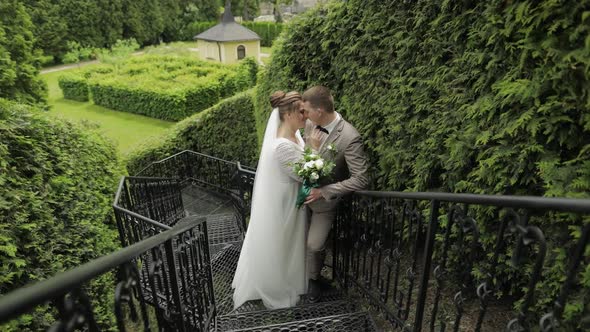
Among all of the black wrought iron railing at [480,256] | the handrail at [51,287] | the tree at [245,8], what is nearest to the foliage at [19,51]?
the black wrought iron railing at [480,256]

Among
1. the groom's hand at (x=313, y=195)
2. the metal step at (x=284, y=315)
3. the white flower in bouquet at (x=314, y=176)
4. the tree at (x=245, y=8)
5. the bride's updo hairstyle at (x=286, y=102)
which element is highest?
the tree at (x=245, y=8)

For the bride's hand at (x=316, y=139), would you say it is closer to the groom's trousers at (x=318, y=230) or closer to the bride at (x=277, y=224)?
the bride at (x=277, y=224)

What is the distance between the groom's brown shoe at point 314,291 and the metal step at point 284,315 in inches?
15.3

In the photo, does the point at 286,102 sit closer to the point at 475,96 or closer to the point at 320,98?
the point at 320,98

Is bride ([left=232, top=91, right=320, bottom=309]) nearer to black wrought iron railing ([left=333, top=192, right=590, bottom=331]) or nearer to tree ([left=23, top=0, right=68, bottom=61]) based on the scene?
black wrought iron railing ([left=333, top=192, right=590, bottom=331])

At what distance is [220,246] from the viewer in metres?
6.61

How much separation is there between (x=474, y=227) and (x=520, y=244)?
11.7 inches

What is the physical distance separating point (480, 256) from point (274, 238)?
205 cm

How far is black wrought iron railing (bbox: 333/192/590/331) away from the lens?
4.82 ft

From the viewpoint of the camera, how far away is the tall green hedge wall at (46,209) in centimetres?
297

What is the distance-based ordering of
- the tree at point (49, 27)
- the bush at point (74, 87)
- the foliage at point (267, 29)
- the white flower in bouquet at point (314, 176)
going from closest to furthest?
1. the white flower in bouquet at point (314, 176)
2. the bush at point (74, 87)
3. the tree at point (49, 27)
4. the foliage at point (267, 29)

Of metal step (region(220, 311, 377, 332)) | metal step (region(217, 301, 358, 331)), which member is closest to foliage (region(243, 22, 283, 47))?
metal step (region(217, 301, 358, 331))

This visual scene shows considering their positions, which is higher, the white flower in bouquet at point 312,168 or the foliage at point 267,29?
the foliage at point 267,29

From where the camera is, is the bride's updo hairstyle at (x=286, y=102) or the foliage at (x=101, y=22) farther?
the foliage at (x=101, y=22)
